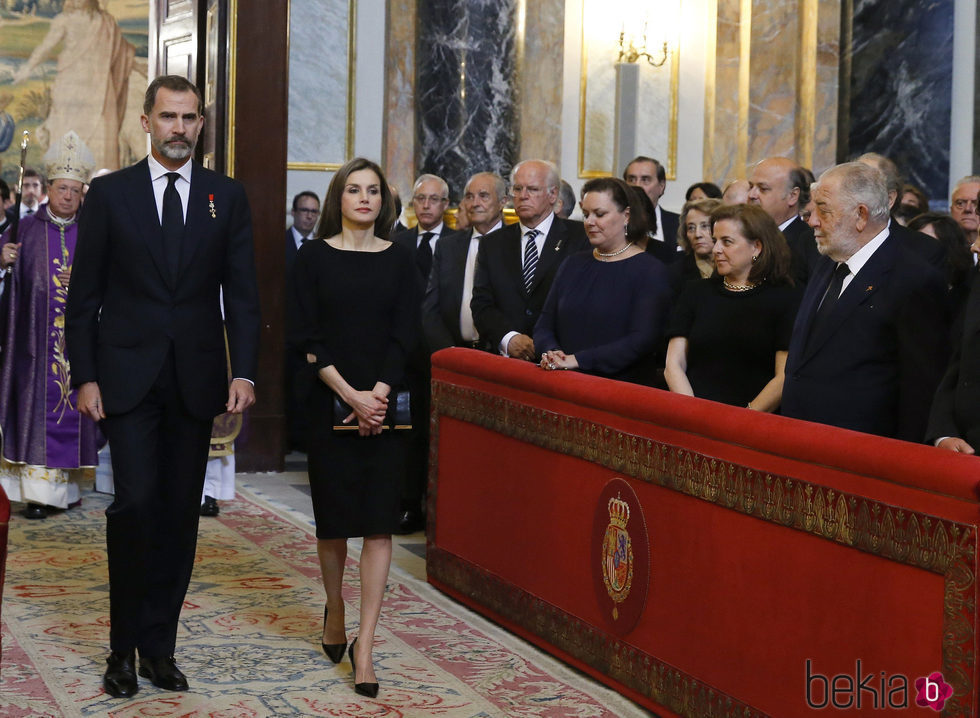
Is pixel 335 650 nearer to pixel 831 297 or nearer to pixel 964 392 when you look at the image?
pixel 831 297

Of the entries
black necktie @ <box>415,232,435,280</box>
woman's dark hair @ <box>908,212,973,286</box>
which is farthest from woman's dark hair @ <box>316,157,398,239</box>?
black necktie @ <box>415,232,435,280</box>

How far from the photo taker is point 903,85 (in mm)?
10914

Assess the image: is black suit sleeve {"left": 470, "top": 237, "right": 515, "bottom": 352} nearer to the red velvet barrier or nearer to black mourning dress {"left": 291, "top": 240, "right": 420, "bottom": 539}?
the red velvet barrier

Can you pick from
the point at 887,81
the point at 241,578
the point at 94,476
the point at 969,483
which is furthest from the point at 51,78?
the point at 969,483

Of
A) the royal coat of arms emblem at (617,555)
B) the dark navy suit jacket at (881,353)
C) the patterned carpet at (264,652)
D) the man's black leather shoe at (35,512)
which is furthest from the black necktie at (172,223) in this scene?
the man's black leather shoe at (35,512)

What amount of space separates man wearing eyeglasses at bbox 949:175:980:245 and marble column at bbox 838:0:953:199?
128 inches

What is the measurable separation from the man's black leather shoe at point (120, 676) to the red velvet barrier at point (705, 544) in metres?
1.51

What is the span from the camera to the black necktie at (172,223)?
15.1 feet

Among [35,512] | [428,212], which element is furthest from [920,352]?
[35,512]

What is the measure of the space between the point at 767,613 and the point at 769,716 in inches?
10.9

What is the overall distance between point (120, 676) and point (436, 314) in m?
3.50

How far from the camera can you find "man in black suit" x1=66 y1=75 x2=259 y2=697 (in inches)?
179

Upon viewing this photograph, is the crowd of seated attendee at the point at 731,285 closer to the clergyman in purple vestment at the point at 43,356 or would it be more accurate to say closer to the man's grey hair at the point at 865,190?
the man's grey hair at the point at 865,190

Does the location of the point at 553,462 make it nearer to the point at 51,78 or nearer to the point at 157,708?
the point at 157,708
